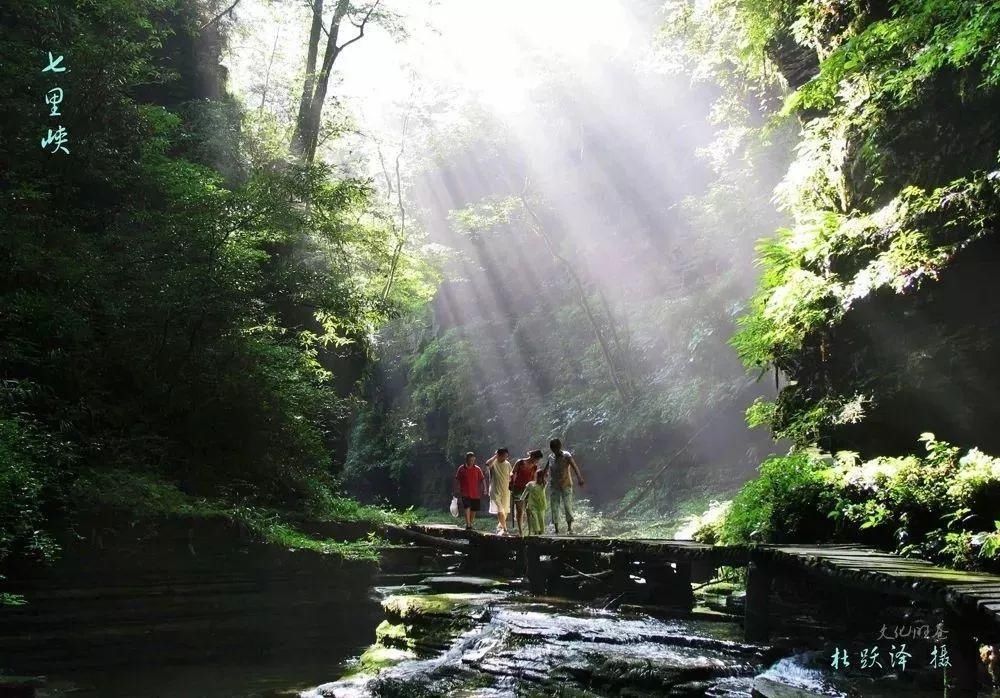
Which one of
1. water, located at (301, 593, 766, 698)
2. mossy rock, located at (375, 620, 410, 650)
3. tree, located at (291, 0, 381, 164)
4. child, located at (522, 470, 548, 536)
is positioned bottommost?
mossy rock, located at (375, 620, 410, 650)

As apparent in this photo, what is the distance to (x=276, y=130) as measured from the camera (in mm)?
20844

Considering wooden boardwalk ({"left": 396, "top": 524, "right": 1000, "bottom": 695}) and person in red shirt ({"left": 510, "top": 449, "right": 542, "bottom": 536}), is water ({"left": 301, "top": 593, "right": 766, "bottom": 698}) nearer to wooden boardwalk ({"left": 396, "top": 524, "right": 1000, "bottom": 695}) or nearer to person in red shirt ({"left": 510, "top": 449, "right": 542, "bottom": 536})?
wooden boardwalk ({"left": 396, "top": 524, "right": 1000, "bottom": 695})

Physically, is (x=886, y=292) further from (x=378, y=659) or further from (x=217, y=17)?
(x=217, y=17)

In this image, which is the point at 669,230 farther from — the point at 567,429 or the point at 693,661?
the point at 693,661

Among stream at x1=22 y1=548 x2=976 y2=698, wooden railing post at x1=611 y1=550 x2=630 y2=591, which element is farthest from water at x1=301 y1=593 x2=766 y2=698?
wooden railing post at x1=611 y1=550 x2=630 y2=591

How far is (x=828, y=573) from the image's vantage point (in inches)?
241

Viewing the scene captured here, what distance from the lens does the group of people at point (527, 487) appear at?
13609 mm

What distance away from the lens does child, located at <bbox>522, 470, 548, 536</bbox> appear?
1364 centimetres

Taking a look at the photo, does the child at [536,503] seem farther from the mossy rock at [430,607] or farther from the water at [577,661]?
the water at [577,661]

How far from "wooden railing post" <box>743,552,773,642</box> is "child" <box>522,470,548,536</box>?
626 cm

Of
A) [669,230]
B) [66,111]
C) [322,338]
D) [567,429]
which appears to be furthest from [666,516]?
[66,111]

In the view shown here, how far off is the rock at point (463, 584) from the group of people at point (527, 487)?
1222mm

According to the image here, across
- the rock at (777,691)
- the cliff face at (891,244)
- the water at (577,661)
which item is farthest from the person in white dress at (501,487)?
the rock at (777,691)

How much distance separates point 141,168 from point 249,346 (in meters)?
3.89
